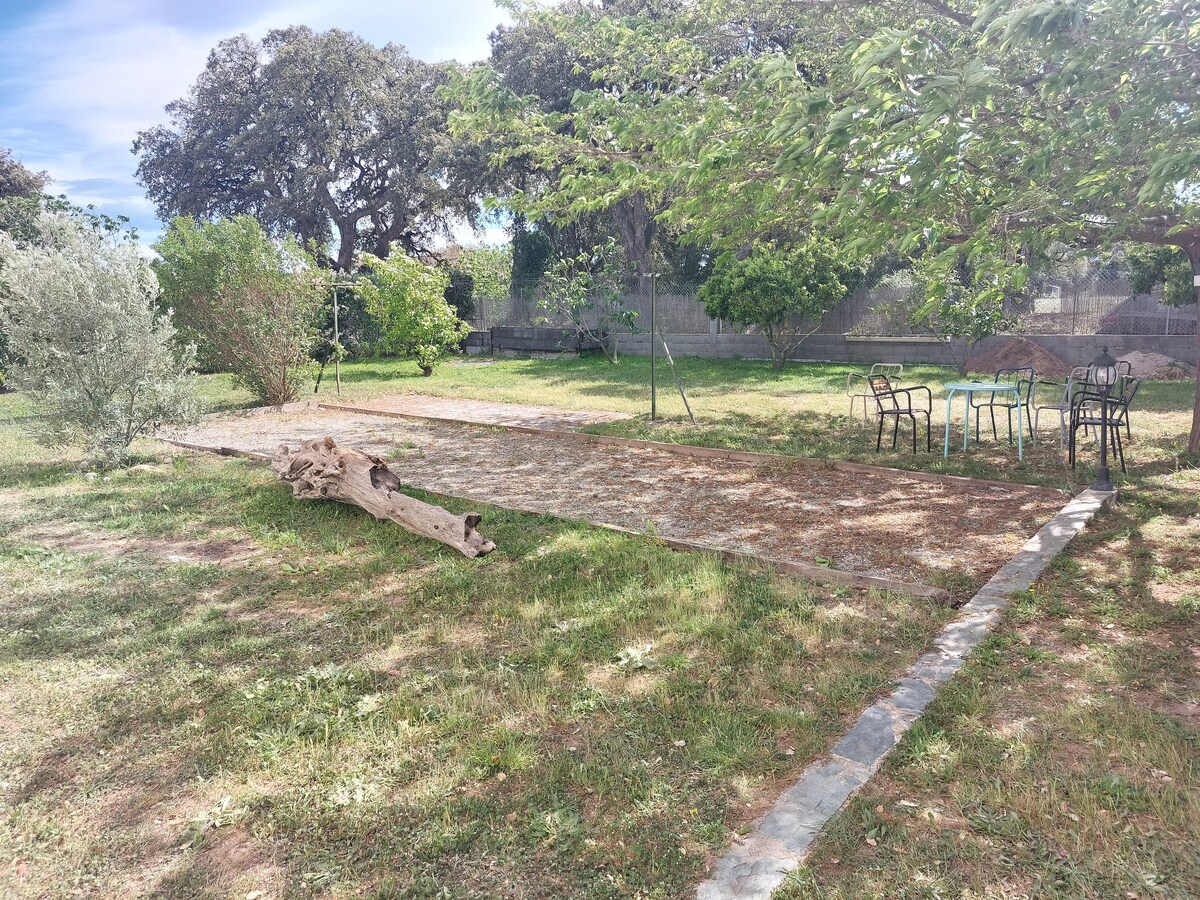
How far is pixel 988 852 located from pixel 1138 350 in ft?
49.9

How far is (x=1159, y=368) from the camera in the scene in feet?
44.7

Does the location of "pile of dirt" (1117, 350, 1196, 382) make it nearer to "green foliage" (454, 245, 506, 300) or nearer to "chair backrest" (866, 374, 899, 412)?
"chair backrest" (866, 374, 899, 412)

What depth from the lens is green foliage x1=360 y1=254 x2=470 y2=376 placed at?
55.2 ft

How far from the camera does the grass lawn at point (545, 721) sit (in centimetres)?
219

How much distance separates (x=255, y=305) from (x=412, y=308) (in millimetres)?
5228

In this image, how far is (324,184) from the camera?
97.5 ft

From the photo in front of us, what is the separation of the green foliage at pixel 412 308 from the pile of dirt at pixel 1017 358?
10.8 metres

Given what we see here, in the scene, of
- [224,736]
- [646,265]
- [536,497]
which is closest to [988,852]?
[224,736]

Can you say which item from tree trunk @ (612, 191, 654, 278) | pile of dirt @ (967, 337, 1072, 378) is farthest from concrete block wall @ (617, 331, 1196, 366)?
tree trunk @ (612, 191, 654, 278)

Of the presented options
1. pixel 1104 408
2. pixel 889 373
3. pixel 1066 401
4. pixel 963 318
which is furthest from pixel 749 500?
pixel 963 318

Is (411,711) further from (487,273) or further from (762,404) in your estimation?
(487,273)

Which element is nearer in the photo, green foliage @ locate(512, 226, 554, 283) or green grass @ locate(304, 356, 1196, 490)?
green grass @ locate(304, 356, 1196, 490)

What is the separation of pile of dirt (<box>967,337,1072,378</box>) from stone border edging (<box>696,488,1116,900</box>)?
1231 centimetres

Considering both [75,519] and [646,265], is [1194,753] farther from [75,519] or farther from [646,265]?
[646,265]
